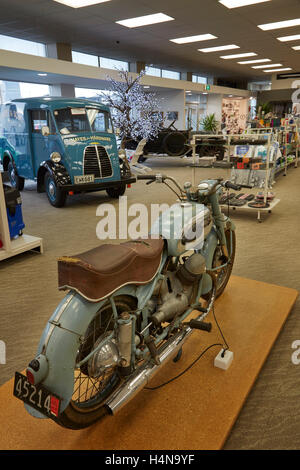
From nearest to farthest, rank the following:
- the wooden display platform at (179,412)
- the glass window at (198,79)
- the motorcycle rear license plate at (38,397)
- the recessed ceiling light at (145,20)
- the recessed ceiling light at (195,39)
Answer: the motorcycle rear license plate at (38,397)
the wooden display platform at (179,412)
the recessed ceiling light at (145,20)
the recessed ceiling light at (195,39)
the glass window at (198,79)

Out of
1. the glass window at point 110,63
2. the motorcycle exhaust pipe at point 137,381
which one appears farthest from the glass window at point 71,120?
the glass window at point 110,63

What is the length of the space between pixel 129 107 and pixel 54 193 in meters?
4.91

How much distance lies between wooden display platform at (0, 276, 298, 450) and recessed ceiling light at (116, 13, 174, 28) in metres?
7.50

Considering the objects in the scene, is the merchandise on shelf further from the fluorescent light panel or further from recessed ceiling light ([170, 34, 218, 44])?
the fluorescent light panel

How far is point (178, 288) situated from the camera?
1.90 metres

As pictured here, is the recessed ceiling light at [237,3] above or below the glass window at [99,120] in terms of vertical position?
above

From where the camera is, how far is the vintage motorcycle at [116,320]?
1218mm

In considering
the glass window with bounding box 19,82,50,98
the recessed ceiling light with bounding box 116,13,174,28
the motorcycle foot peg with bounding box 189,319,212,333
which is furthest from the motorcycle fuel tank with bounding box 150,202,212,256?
the glass window with bounding box 19,82,50,98

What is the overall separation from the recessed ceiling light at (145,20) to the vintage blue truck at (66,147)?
270 cm

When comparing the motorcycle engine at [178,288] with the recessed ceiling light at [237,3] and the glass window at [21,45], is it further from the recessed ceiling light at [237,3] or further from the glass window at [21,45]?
the glass window at [21,45]

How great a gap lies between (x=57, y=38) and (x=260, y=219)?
783 cm

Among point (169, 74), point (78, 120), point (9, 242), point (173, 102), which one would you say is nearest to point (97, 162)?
point (78, 120)

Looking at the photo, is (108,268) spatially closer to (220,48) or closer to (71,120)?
(71,120)

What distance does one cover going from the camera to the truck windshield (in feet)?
19.4
